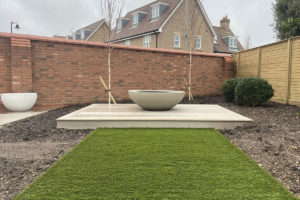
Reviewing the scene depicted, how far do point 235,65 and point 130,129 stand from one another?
708 centimetres

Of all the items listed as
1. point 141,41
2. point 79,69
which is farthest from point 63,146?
point 141,41

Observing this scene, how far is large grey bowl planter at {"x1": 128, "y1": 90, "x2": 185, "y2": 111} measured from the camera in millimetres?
4766

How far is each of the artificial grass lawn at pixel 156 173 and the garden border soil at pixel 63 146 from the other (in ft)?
0.59

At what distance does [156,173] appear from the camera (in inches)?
83.8

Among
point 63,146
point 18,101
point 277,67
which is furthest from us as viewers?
point 277,67

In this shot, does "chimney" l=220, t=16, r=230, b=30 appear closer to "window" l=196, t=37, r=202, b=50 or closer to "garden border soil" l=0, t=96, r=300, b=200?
"window" l=196, t=37, r=202, b=50

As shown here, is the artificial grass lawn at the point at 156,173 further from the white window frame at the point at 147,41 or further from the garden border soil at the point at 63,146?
the white window frame at the point at 147,41

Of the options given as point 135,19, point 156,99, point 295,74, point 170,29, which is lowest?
point 156,99

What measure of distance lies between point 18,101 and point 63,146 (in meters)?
3.73

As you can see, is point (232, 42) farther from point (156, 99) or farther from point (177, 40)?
A: point (156, 99)

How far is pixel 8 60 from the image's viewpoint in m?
6.23

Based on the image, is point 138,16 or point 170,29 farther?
point 138,16

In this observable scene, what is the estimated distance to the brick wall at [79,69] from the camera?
20.4ft

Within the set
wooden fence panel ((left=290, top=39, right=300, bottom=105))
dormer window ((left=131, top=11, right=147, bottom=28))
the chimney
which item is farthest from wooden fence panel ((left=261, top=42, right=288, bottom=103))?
the chimney
